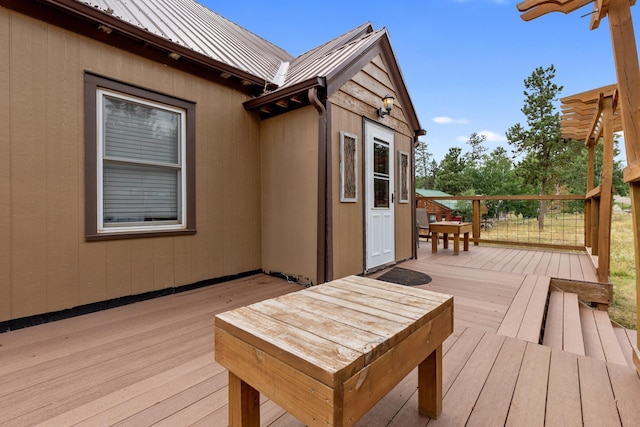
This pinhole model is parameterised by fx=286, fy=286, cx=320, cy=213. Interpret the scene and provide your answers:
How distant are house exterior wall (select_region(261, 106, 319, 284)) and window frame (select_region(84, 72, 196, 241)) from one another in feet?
3.36

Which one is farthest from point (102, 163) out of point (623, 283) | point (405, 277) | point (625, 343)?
point (623, 283)

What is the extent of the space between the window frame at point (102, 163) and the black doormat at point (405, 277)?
2.63 metres

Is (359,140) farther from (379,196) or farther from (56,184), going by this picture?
(56,184)

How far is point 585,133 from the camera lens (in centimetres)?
577

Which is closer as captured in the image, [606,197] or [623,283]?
[606,197]

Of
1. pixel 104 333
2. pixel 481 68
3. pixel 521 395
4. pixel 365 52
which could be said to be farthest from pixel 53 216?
pixel 481 68

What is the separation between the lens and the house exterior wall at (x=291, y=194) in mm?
3537

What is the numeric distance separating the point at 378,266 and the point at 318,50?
4.24 m

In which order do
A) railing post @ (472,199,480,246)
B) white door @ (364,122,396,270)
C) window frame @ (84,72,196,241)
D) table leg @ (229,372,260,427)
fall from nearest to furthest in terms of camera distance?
table leg @ (229,372,260,427)
window frame @ (84,72,196,241)
white door @ (364,122,396,270)
railing post @ (472,199,480,246)

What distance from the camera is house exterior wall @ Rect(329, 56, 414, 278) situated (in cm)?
361

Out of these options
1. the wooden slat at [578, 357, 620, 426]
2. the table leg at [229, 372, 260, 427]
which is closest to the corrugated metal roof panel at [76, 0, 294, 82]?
the table leg at [229, 372, 260, 427]

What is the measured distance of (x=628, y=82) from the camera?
5.54ft

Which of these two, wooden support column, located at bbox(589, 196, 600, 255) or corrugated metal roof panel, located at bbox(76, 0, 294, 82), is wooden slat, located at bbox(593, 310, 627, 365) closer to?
wooden support column, located at bbox(589, 196, 600, 255)

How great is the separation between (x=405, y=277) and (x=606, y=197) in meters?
2.61
